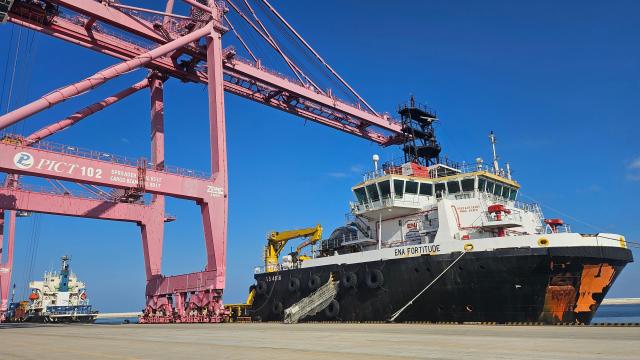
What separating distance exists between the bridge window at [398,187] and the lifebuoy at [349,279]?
4.41m

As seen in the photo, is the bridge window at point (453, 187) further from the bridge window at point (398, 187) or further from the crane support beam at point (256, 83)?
the crane support beam at point (256, 83)

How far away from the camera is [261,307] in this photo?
2666 cm

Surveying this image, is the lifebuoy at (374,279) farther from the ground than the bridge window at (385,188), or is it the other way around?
the bridge window at (385,188)

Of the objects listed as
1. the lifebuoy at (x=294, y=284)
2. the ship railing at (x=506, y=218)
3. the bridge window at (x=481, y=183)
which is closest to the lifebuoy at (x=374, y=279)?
the lifebuoy at (x=294, y=284)

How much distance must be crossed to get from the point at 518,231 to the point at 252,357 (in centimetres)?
1583

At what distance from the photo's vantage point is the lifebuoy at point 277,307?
24981 mm

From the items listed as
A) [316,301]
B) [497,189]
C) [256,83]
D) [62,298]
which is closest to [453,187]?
[497,189]

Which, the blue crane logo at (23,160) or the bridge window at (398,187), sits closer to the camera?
the blue crane logo at (23,160)

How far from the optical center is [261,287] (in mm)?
26953

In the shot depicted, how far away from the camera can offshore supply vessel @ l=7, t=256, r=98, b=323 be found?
54972 mm

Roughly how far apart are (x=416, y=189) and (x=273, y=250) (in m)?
11.7

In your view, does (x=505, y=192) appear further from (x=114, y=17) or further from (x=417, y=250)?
(x=114, y=17)

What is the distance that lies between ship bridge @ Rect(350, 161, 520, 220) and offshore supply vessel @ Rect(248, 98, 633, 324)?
5 cm

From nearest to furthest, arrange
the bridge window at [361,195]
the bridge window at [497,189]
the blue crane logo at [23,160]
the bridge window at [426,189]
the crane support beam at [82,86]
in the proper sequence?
1. the crane support beam at [82,86]
2. the blue crane logo at [23,160]
3. the bridge window at [497,189]
4. the bridge window at [426,189]
5. the bridge window at [361,195]
